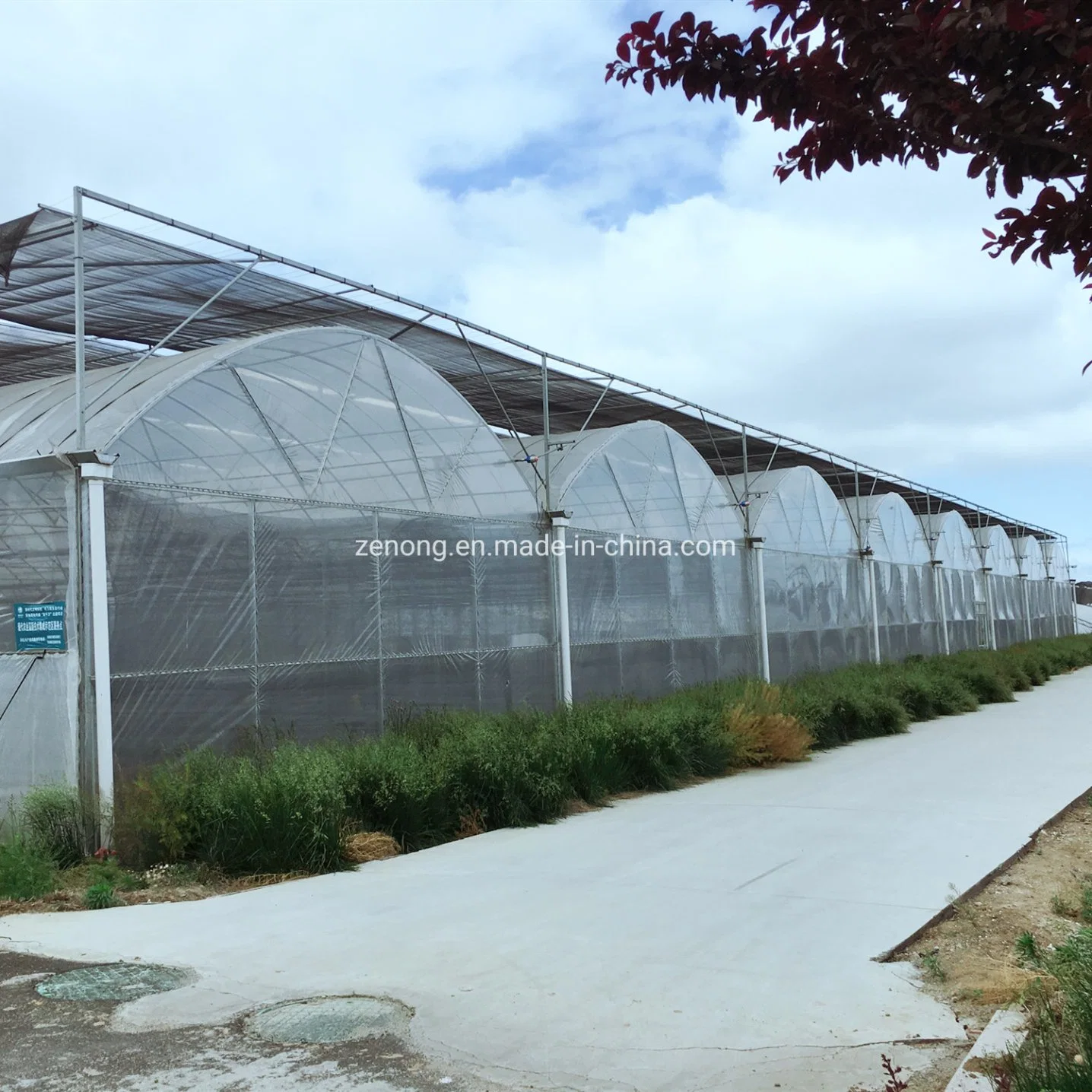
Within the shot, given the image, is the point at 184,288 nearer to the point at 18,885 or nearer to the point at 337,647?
the point at 337,647

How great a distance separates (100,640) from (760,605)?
13504 millimetres

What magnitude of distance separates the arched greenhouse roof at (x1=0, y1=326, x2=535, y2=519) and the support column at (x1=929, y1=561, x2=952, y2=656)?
65.9 ft

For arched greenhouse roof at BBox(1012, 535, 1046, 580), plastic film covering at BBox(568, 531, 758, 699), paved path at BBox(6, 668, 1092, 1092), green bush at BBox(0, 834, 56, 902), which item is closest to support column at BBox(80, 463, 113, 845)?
green bush at BBox(0, 834, 56, 902)

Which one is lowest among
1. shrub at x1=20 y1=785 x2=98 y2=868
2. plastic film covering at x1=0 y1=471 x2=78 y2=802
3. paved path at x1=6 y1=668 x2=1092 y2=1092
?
paved path at x1=6 y1=668 x2=1092 y2=1092

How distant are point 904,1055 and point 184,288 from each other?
9.17m

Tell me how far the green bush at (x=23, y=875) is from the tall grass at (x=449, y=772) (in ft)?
2.03

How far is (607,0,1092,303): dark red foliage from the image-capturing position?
2.70m

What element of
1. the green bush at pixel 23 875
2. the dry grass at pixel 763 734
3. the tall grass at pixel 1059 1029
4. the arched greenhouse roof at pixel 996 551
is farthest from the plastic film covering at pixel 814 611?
the tall grass at pixel 1059 1029

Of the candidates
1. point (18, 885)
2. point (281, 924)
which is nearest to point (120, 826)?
point (18, 885)

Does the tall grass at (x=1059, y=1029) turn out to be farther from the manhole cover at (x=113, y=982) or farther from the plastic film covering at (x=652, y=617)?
the plastic film covering at (x=652, y=617)

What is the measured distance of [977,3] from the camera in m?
2.56

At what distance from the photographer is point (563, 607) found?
14766 millimetres

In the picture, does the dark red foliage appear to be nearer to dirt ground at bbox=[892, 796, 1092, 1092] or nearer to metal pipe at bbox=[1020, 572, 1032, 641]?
dirt ground at bbox=[892, 796, 1092, 1092]

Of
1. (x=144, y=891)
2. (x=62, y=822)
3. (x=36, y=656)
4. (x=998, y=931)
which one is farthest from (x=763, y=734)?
(x=36, y=656)
